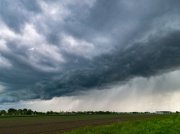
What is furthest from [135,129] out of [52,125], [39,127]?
[52,125]

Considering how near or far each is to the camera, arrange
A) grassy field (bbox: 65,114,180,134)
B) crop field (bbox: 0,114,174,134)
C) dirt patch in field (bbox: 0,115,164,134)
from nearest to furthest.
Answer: grassy field (bbox: 65,114,180,134)
crop field (bbox: 0,114,174,134)
dirt patch in field (bbox: 0,115,164,134)

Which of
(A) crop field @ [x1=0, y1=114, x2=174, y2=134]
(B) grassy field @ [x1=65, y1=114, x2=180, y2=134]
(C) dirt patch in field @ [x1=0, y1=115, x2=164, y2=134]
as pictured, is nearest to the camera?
(B) grassy field @ [x1=65, y1=114, x2=180, y2=134]

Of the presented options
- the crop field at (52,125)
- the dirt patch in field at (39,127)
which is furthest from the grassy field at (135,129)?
the dirt patch in field at (39,127)

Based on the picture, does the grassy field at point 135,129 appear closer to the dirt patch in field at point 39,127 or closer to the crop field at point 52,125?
the crop field at point 52,125

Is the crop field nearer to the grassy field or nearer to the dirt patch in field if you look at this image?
the dirt patch in field

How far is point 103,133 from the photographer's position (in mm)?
31031

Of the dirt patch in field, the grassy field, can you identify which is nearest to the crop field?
the dirt patch in field

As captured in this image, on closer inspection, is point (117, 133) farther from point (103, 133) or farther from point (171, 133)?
point (171, 133)

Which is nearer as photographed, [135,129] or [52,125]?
[135,129]

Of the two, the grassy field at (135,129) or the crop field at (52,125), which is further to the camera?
the crop field at (52,125)

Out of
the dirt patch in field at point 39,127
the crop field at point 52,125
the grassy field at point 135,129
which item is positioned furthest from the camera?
the dirt patch in field at point 39,127

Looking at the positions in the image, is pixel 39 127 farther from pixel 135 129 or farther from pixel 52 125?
pixel 135 129

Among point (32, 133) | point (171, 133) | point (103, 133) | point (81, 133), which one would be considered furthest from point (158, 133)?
point (32, 133)

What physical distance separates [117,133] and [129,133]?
2.00 metres
